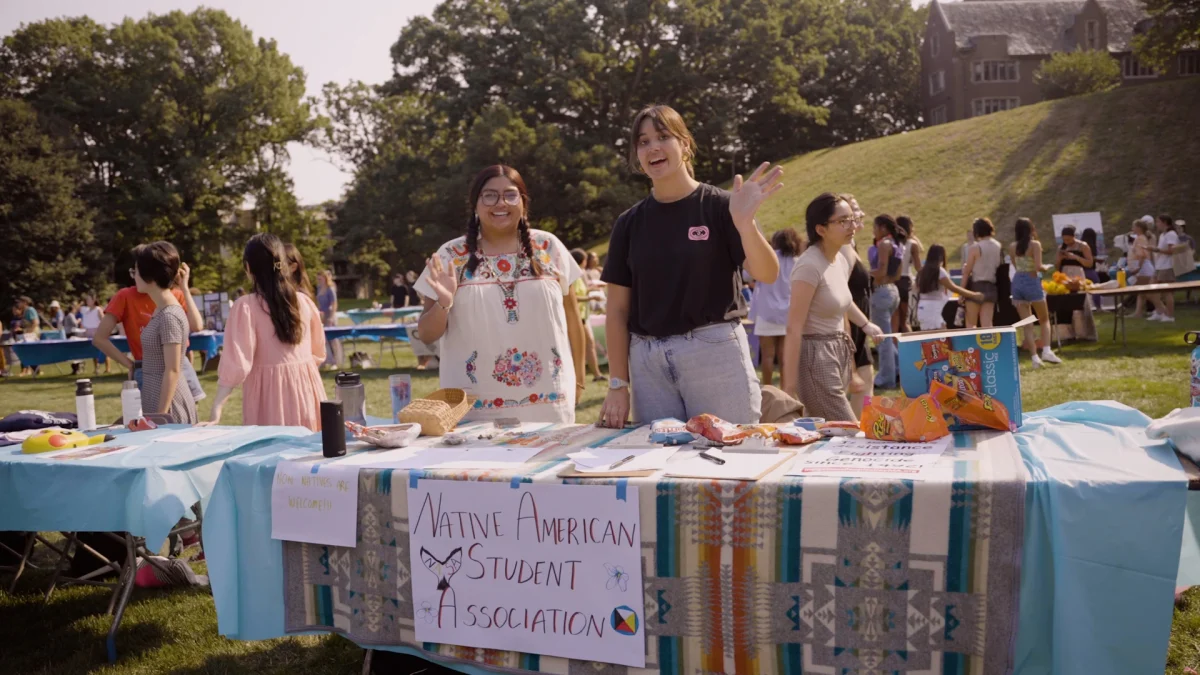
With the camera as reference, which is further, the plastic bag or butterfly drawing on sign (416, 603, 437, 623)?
butterfly drawing on sign (416, 603, 437, 623)

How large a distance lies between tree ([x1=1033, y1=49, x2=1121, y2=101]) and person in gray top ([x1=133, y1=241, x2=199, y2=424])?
147ft

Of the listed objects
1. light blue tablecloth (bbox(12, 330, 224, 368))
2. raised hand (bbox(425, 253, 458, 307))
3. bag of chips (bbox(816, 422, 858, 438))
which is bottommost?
A: light blue tablecloth (bbox(12, 330, 224, 368))

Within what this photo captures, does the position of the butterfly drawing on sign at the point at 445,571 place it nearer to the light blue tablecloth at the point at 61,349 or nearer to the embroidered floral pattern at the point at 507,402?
the embroidered floral pattern at the point at 507,402

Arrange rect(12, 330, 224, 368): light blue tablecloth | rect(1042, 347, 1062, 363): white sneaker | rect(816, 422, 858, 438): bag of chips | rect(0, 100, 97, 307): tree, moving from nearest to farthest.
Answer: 1. rect(816, 422, 858, 438): bag of chips
2. rect(1042, 347, 1062, 363): white sneaker
3. rect(12, 330, 224, 368): light blue tablecloth
4. rect(0, 100, 97, 307): tree

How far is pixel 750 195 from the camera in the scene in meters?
2.73

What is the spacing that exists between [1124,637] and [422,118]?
4320 centimetres

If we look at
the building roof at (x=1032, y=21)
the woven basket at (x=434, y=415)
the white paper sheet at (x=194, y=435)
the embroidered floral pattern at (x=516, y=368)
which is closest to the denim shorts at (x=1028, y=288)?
the embroidered floral pattern at (x=516, y=368)

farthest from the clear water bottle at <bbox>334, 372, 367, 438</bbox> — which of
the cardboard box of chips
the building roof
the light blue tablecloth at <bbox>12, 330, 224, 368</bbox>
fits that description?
the building roof

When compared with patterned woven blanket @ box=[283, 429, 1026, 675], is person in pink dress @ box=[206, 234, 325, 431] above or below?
above

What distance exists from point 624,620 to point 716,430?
645 mm

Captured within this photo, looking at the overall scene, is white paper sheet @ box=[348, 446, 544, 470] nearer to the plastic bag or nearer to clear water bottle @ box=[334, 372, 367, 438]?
clear water bottle @ box=[334, 372, 367, 438]

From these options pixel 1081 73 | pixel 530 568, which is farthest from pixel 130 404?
pixel 1081 73

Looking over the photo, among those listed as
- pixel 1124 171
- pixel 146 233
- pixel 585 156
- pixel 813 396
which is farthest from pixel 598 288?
pixel 146 233

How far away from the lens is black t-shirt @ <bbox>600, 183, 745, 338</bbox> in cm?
293
